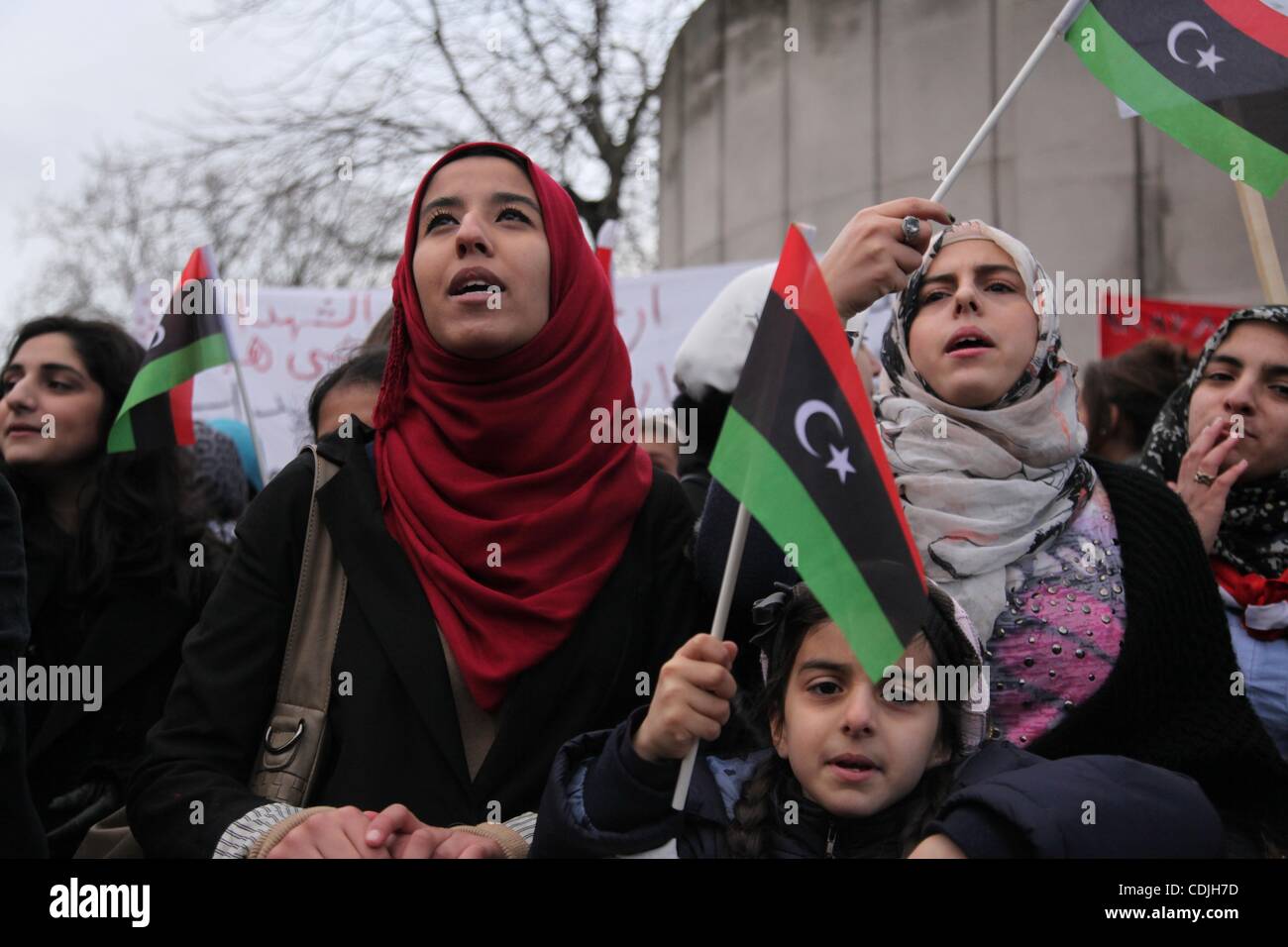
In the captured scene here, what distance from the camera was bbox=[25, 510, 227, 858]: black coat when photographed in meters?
2.80

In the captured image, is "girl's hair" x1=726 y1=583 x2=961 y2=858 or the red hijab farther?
the red hijab

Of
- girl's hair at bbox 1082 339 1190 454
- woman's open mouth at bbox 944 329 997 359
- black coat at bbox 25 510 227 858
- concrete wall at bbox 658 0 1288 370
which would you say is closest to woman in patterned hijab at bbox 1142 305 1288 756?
woman's open mouth at bbox 944 329 997 359

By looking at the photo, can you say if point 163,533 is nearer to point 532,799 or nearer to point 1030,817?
point 532,799

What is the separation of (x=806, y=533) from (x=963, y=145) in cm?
509

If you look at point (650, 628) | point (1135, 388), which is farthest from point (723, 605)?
point (1135, 388)

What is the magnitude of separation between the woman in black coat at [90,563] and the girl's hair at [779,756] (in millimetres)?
1500

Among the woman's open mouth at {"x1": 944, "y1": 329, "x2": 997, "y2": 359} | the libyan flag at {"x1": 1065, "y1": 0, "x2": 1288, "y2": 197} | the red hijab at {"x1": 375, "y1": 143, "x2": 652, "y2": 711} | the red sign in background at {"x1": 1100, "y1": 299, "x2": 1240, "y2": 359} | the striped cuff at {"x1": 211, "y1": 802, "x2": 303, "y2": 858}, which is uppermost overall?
the libyan flag at {"x1": 1065, "y1": 0, "x2": 1288, "y2": 197}

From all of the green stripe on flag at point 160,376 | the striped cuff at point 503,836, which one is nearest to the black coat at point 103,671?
the green stripe on flag at point 160,376

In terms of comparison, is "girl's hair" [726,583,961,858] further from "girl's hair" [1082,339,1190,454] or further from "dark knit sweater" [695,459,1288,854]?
"girl's hair" [1082,339,1190,454]

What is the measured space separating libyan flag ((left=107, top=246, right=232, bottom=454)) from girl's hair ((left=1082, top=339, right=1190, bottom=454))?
2578 mm

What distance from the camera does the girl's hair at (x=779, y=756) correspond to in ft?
6.18

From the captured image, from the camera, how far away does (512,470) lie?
7.22ft
